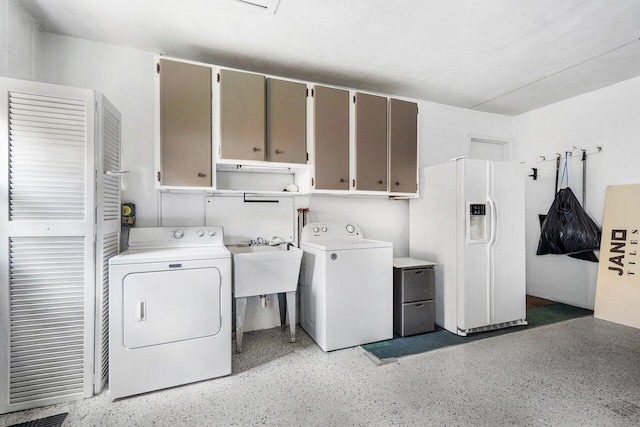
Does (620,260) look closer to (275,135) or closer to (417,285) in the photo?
(417,285)

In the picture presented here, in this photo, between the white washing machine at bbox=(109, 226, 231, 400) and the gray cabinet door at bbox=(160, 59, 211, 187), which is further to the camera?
the gray cabinet door at bbox=(160, 59, 211, 187)

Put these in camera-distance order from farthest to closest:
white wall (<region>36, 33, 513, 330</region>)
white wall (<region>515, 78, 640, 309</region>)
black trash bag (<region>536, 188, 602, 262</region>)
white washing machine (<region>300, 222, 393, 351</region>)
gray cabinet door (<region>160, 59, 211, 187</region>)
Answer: black trash bag (<region>536, 188, 602, 262</region>)
white wall (<region>515, 78, 640, 309</region>)
white washing machine (<region>300, 222, 393, 351</region>)
white wall (<region>36, 33, 513, 330</region>)
gray cabinet door (<region>160, 59, 211, 187</region>)

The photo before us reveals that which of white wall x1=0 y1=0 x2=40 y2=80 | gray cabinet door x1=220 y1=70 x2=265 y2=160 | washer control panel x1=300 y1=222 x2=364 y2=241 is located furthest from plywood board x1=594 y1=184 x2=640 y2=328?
white wall x1=0 y1=0 x2=40 y2=80

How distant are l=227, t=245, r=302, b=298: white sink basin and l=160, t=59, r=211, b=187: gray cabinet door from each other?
73 centimetres

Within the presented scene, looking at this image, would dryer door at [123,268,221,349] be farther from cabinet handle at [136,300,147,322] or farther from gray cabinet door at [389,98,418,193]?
gray cabinet door at [389,98,418,193]

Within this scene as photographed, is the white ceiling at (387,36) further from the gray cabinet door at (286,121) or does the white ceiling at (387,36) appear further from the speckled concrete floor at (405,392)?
the speckled concrete floor at (405,392)

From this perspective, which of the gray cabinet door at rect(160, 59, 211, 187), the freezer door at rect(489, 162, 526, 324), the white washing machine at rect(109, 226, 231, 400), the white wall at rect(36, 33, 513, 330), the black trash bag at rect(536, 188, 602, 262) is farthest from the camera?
the black trash bag at rect(536, 188, 602, 262)

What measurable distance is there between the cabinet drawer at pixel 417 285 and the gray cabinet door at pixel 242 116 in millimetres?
1856

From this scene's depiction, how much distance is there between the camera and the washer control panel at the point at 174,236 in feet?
7.90

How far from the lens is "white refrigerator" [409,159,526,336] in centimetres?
290

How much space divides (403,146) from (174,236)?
2449 millimetres

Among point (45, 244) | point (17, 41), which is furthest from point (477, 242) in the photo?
point (17, 41)

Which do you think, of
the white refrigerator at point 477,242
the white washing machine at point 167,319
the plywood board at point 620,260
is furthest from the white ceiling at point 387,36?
the white washing machine at point 167,319

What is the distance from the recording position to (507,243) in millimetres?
3096
